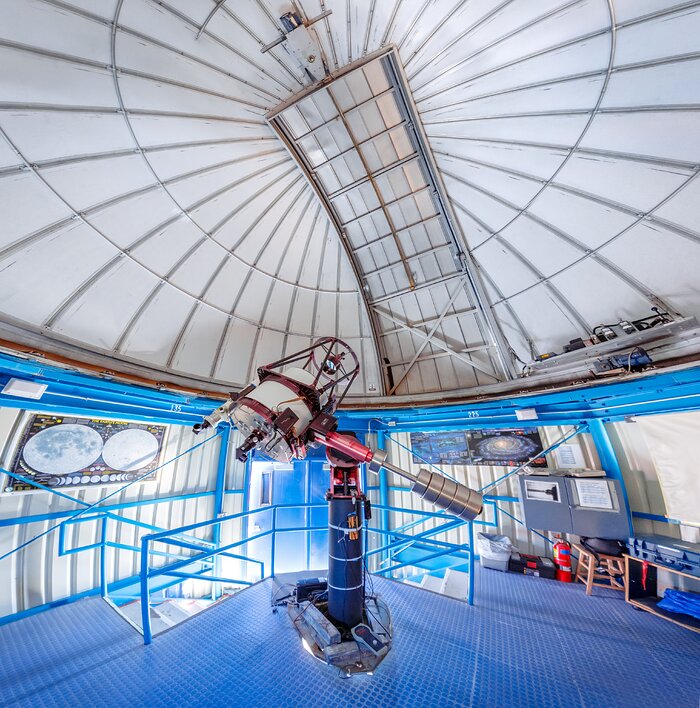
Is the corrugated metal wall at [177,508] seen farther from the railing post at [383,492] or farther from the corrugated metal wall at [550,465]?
the railing post at [383,492]

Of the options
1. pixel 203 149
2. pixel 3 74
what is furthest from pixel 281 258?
pixel 3 74

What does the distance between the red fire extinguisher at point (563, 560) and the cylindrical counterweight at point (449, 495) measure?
5.27 metres

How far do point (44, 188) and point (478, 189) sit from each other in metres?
7.65

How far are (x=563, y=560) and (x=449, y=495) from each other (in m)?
5.74

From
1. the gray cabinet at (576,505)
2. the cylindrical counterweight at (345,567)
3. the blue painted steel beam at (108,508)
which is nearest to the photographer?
the cylindrical counterweight at (345,567)

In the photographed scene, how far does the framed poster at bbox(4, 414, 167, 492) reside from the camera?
630 cm

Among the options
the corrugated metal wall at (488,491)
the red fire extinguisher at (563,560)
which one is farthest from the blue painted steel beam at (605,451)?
the red fire extinguisher at (563,560)

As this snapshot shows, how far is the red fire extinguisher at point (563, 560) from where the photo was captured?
6965 mm

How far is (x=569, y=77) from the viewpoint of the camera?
421 cm

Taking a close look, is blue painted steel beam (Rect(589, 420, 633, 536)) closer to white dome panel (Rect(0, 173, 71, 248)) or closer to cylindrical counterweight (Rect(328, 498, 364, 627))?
cylindrical counterweight (Rect(328, 498, 364, 627))

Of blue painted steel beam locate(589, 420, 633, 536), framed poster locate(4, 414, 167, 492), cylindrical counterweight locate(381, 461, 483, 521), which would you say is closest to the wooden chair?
blue painted steel beam locate(589, 420, 633, 536)

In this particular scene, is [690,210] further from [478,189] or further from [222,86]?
[222,86]

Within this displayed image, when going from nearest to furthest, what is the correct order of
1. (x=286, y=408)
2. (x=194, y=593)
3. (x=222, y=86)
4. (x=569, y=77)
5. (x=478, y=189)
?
(x=286, y=408) < (x=569, y=77) < (x=222, y=86) < (x=478, y=189) < (x=194, y=593)

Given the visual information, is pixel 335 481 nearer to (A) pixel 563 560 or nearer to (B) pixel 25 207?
(B) pixel 25 207
